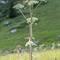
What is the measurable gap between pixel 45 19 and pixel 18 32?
32.0ft

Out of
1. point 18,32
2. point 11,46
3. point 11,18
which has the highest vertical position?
point 11,18

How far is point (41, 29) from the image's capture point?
86938 mm

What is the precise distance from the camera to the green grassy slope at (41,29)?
252ft

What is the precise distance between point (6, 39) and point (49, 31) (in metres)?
11.8

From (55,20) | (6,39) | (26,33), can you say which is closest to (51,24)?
(55,20)

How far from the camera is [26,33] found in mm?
85375

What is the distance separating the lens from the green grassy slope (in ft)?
252

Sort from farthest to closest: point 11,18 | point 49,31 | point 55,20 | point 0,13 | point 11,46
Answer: point 0,13 → point 11,18 → point 55,20 → point 49,31 → point 11,46

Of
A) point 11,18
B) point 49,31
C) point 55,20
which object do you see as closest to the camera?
point 49,31

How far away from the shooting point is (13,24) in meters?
95.1

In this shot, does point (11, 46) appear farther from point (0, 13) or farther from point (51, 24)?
point (0, 13)

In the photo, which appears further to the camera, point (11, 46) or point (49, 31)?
point (49, 31)

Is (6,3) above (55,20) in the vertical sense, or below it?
above

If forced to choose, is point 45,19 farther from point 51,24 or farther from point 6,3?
point 6,3
